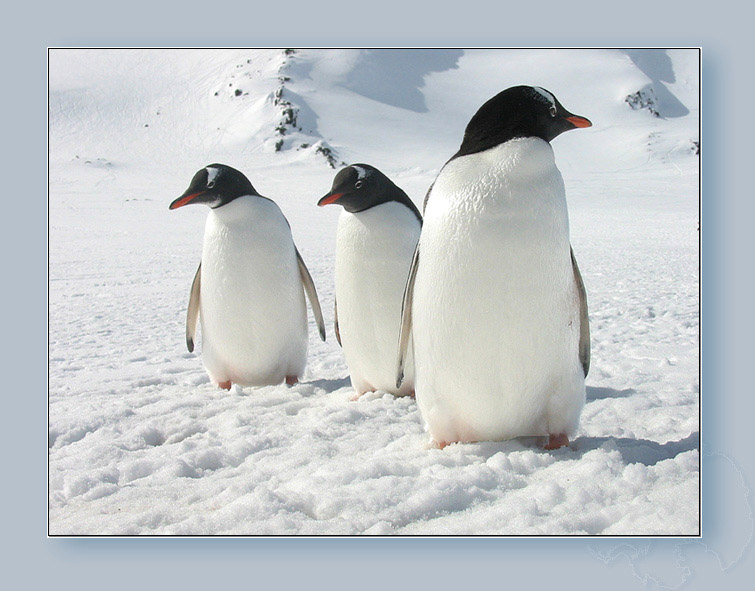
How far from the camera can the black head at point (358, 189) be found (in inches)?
103

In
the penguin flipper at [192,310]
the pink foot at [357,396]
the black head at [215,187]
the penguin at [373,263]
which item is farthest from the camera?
the penguin flipper at [192,310]

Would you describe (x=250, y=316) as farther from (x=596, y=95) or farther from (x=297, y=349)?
(x=596, y=95)

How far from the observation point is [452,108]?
17.9 feet

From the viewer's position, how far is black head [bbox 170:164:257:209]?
2.94m

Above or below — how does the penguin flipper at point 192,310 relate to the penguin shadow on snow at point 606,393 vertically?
above

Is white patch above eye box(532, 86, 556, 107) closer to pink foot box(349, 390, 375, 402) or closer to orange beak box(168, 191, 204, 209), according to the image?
pink foot box(349, 390, 375, 402)

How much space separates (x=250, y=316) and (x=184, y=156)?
21.4ft

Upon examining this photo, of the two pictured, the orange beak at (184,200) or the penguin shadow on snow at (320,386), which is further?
the penguin shadow on snow at (320,386)

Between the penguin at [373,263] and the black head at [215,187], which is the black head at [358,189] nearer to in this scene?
the penguin at [373,263]

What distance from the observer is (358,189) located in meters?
2.64

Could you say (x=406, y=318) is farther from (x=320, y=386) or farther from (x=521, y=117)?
(x=320, y=386)

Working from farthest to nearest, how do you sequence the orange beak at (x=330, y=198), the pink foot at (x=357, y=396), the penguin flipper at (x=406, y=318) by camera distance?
the pink foot at (x=357, y=396), the orange beak at (x=330, y=198), the penguin flipper at (x=406, y=318)

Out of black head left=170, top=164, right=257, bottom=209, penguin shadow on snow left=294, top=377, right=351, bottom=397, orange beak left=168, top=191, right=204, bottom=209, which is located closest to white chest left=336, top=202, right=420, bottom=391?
penguin shadow on snow left=294, top=377, right=351, bottom=397

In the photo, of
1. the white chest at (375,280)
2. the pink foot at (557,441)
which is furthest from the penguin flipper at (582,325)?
the white chest at (375,280)
